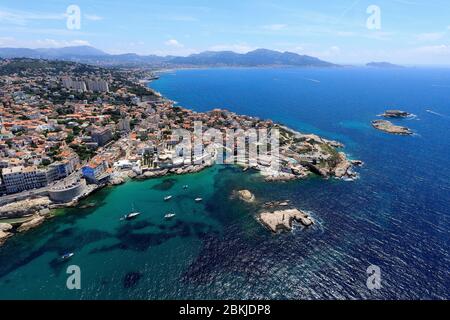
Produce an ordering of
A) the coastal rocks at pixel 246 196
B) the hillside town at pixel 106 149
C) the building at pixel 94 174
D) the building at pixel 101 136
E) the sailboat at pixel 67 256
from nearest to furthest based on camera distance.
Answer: the sailboat at pixel 67 256 → the coastal rocks at pixel 246 196 → the hillside town at pixel 106 149 → the building at pixel 94 174 → the building at pixel 101 136

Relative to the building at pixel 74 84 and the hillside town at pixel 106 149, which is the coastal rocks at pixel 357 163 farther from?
the building at pixel 74 84

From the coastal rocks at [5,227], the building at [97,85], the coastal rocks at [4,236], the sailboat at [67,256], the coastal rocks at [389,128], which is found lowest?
the sailboat at [67,256]

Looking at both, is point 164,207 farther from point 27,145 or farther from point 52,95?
point 52,95

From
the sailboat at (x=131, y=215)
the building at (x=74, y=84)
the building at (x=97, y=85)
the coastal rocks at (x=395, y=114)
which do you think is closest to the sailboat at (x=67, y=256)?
the sailboat at (x=131, y=215)

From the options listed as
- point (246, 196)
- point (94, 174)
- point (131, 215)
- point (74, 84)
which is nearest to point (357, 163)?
point (246, 196)
